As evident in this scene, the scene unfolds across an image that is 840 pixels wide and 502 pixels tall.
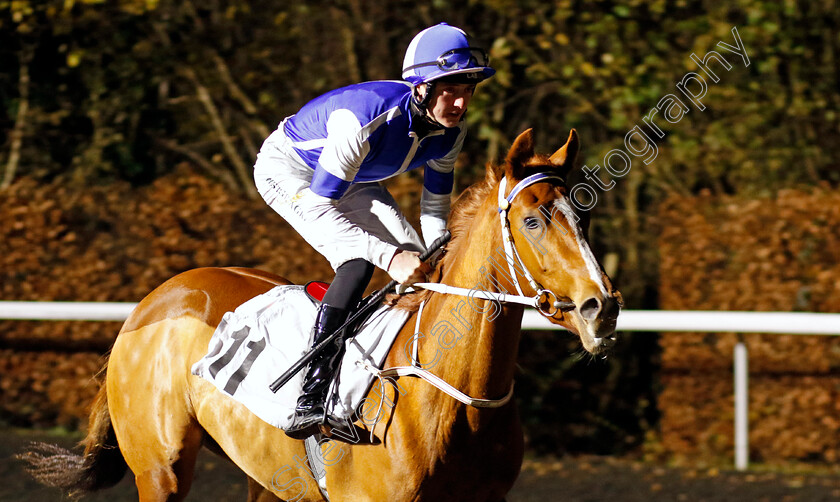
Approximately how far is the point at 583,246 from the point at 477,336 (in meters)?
0.44

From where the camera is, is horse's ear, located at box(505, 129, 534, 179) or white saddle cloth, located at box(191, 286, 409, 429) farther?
white saddle cloth, located at box(191, 286, 409, 429)

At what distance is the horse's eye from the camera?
2447 mm

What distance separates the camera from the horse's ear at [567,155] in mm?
2631

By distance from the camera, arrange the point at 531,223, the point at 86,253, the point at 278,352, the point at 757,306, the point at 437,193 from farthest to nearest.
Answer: the point at 86,253 < the point at 757,306 < the point at 437,193 < the point at 278,352 < the point at 531,223

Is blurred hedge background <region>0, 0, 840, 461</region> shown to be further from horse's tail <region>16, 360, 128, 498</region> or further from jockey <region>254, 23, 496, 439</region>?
jockey <region>254, 23, 496, 439</region>

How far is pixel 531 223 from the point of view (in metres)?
2.46

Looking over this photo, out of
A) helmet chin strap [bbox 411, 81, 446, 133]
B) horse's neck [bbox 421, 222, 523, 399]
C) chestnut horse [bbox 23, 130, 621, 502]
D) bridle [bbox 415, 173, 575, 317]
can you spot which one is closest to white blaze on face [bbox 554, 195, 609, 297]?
chestnut horse [bbox 23, 130, 621, 502]

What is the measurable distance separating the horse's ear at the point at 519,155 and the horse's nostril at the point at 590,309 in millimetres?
463

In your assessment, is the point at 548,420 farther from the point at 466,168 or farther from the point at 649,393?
the point at 466,168

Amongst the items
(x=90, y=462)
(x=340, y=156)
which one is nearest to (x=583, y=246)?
(x=340, y=156)

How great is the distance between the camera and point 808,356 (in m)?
5.33

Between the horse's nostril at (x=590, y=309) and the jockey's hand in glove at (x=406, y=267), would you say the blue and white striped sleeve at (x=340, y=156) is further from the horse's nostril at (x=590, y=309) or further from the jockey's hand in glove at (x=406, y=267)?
the horse's nostril at (x=590, y=309)

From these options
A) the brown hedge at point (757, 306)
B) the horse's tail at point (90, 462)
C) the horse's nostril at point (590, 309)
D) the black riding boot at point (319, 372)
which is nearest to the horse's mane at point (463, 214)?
the black riding boot at point (319, 372)

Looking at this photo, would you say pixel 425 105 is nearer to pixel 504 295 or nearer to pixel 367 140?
pixel 367 140
